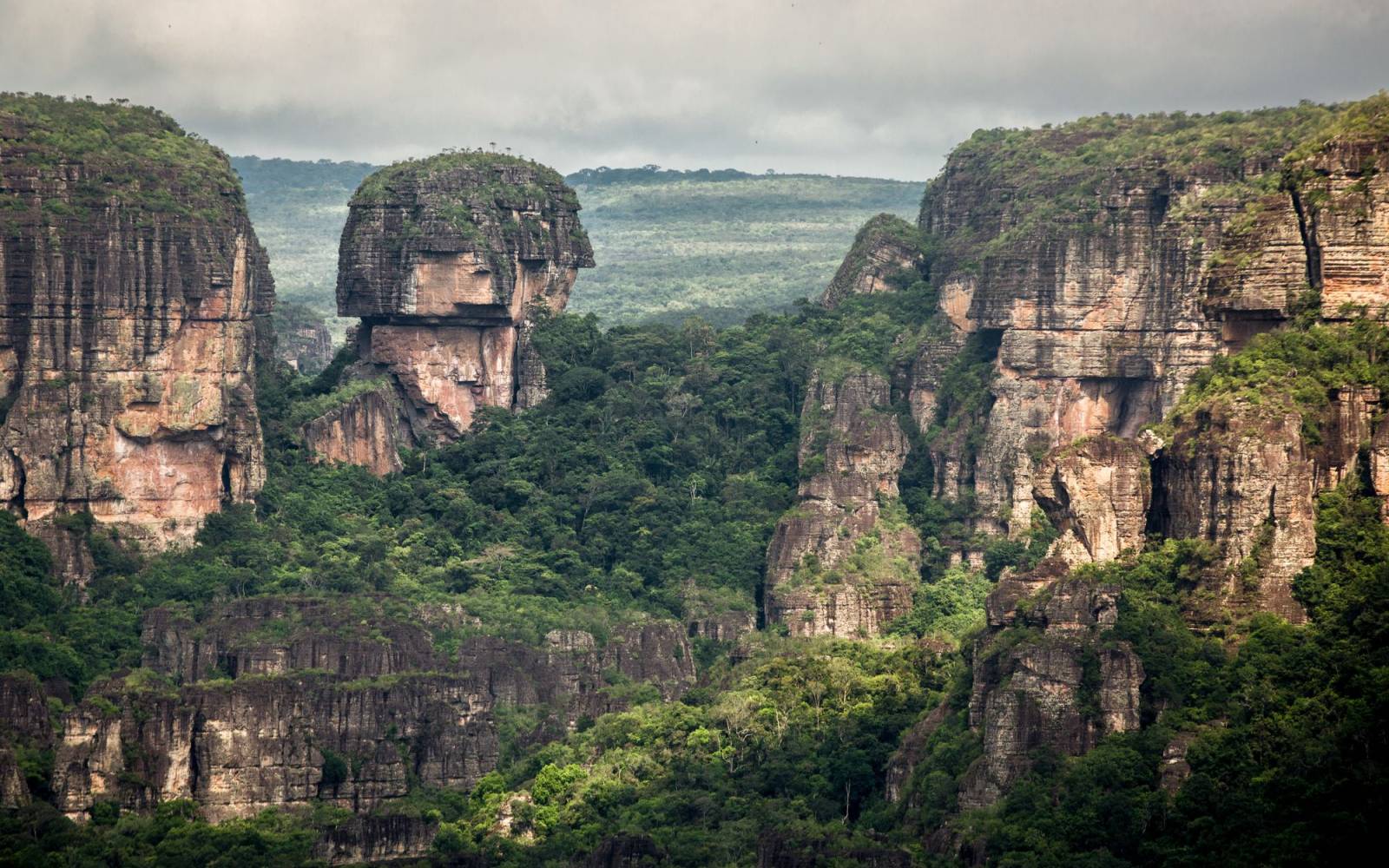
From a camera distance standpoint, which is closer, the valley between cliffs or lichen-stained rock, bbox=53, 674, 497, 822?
the valley between cliffs

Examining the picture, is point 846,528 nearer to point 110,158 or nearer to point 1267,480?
point 110,158

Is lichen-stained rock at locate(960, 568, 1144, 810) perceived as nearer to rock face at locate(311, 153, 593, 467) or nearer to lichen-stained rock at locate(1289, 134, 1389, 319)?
lichen-stained rock at locate(1289, 134, 1389, 319)

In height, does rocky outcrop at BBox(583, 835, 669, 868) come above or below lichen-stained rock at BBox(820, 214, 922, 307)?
below

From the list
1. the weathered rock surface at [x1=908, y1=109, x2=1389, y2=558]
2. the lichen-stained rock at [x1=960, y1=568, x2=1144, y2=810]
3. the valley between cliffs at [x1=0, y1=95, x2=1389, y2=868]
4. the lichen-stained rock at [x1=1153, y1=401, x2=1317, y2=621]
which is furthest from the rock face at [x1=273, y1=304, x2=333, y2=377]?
the lichen-stained rock at [x1=1153, y1=401, x2=1317, y2=621]

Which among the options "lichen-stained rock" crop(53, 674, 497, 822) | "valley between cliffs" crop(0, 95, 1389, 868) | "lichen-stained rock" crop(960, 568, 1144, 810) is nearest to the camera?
"lichen-stained rock" crop(960, 568, 1144, 810)

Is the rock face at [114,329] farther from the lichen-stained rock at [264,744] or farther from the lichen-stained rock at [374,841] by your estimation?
the lichen-stained rock at [374,841]

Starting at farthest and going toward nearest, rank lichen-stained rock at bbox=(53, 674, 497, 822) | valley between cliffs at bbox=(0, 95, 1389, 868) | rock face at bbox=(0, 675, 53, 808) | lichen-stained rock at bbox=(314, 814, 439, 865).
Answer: lichen-stained rock at bbox=(53, 674, 497, 822), rock face at bbox=(0, 675, 53, 808), lichen-stained rock at bbox=(314, 814, 439, 865), valley between cliffs at bbox=(0, 95, 1389, 868)
